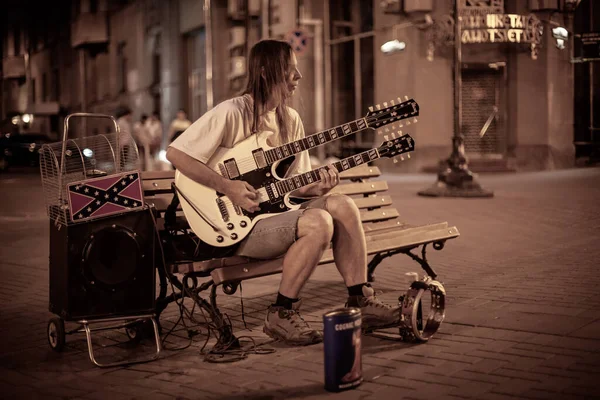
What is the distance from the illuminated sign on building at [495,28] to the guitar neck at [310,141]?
17.2 meters

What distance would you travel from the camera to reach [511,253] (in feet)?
27.1

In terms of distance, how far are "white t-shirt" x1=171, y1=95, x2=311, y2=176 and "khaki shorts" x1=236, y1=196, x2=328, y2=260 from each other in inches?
13.8

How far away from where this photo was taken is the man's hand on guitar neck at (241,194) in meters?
4.89

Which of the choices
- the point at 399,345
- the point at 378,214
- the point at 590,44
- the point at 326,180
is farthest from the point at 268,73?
the point at 590,44

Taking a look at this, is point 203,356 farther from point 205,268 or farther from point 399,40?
point 399,40

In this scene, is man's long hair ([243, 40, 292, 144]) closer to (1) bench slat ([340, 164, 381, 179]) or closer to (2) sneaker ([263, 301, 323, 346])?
(2) sneaker ([263, 301, 323, 346])

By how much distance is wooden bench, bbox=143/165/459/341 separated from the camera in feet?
16.2

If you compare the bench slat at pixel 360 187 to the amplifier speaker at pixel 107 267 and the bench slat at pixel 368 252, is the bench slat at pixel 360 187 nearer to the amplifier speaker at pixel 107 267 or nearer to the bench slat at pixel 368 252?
the bench slat at pixel 368 252

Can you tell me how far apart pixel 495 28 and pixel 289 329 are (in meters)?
17.9

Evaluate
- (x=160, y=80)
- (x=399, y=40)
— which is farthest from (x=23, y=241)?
(x=160, y=80)

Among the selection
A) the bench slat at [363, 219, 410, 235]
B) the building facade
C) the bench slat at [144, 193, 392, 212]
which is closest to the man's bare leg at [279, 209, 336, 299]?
the bench slat at [144, 193, 392, 212]

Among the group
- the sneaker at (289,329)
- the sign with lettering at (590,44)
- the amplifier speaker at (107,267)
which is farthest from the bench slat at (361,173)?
the sign with lettering at (590,44)

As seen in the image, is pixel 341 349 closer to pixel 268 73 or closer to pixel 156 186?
pixel 268 73

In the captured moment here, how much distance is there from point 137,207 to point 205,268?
510 mm
